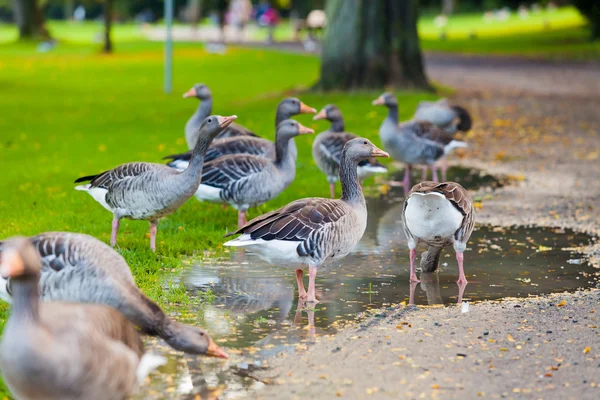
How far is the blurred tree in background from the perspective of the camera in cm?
2683

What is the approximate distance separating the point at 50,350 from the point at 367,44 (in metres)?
23.2

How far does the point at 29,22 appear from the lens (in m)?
61.2

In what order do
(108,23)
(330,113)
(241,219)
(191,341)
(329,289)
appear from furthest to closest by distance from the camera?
(108,23) < (330,113) < (241,219) < (329,289) < (191,341)

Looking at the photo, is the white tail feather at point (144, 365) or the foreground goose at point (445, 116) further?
the foreground goose at point (445, 116)

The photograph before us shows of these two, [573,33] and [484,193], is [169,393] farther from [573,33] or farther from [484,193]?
[573,33]

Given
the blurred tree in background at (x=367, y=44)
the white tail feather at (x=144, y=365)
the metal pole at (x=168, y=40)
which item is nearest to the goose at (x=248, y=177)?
the white tail feather at (x=144, y=365)

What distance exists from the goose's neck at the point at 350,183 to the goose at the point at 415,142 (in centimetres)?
529

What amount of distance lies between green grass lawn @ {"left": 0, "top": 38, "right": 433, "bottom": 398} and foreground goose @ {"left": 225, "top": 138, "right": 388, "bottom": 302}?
0.91 m

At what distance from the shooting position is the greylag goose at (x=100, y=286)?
5973mm

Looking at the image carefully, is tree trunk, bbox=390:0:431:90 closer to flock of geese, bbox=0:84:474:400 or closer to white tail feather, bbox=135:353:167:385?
flock of geese, bbox=0:84:474:400

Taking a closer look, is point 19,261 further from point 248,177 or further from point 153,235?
point 248,177

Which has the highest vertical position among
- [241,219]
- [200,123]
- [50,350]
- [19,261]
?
[19,261]

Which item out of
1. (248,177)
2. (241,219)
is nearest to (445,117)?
(241,219)

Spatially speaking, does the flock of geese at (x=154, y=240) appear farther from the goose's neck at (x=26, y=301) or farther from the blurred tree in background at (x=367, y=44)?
the blurred tree in background at (x=367, y=44)
